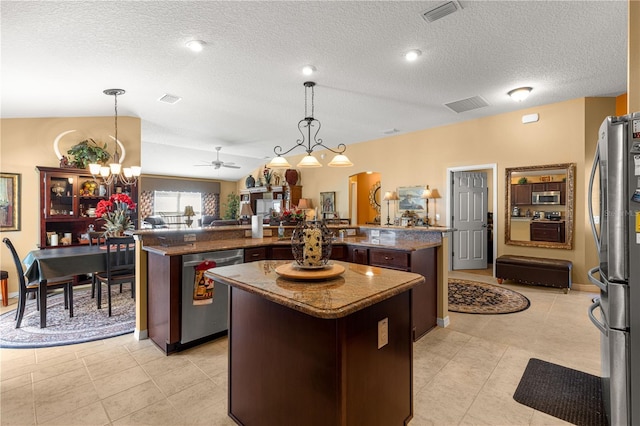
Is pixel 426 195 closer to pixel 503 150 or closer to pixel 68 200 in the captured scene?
pixel 503 150

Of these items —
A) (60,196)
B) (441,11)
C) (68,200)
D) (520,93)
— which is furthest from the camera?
(68,200)

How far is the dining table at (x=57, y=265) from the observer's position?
3.36 m

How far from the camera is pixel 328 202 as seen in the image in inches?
336

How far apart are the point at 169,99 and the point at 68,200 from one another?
2.40 meters

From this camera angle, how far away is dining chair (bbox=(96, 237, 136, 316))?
145 inches

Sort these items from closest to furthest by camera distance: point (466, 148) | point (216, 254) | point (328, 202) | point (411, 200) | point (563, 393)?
point (563, 393)
point (216, 254)
point (466, 148)
point (411, 200)
point (328, 202)

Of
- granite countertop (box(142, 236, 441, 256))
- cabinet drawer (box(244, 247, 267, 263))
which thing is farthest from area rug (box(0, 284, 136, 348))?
cabinet drawer (box(244, 247, 267, 263))

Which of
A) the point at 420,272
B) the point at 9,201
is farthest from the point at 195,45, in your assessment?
the point at 9,201

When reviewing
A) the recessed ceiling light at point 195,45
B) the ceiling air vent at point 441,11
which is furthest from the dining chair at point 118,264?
the ceiling air vent at point 441,11

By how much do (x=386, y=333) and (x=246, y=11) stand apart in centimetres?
265

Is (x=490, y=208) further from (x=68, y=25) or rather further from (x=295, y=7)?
(x=68, y=25)

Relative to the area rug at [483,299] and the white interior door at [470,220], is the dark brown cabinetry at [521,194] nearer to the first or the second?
the white interior door at [470,220]

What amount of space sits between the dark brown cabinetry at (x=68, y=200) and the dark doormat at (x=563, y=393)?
18.9 ft

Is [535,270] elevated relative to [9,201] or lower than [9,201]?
lower
